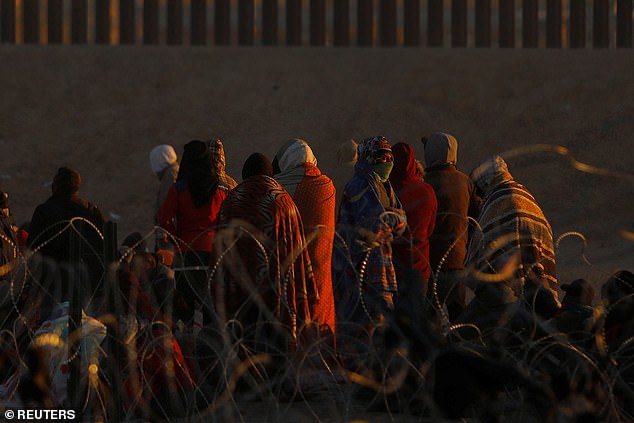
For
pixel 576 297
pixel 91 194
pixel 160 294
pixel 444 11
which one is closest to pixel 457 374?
pixel 576 297

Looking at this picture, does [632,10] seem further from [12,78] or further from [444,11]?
[12,78]

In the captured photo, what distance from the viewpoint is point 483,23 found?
21.5 m

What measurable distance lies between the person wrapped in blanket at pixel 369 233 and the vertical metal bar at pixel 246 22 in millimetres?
14877

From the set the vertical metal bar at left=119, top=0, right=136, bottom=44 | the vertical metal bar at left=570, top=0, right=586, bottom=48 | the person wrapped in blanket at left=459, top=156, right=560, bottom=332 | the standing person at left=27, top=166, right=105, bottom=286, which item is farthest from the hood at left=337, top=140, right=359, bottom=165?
the vertical metal bar at left=570, top=0, right=586, bottom=48

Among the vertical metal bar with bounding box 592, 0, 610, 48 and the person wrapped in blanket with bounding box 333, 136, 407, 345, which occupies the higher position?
the vertical metal bar with bounding box 592, 0, 610, 48

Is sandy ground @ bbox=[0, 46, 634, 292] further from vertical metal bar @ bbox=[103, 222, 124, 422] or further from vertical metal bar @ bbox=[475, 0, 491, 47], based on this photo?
vertical metal bar @ bbox=[103, 222, 124, 422]

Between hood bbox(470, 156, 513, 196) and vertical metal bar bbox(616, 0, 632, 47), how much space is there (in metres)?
14.9

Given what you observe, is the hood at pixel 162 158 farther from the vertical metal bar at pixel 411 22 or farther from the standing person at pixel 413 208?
the vertical metal bar at pixel 411 22

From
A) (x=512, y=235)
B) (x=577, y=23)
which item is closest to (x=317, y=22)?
(x=577, y=23)

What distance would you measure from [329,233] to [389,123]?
44.2 ft

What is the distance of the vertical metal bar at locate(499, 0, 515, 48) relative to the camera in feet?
68.3

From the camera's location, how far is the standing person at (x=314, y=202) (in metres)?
6.58

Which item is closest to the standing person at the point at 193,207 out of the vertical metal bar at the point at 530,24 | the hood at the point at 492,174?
the hood at the point at 492,174

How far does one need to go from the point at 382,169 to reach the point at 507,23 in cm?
1546
